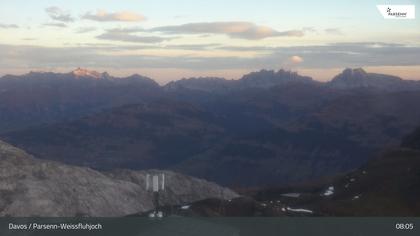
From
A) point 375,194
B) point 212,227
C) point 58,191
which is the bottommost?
point 375,194

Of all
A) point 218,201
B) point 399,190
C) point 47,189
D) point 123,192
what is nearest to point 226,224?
point 218,201

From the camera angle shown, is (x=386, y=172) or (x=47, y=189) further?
(x=386, y=172)

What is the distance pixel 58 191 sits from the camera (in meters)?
32.3

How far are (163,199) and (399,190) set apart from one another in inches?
1118

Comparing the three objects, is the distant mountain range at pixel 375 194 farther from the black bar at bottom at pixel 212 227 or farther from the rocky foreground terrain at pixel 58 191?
the rocky foreground terrain at pixel 58 191

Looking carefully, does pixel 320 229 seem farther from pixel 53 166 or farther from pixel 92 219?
pixel 53 166

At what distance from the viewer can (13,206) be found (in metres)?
29.0

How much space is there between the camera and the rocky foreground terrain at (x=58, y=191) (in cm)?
2956

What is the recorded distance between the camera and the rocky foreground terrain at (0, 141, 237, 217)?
29562 millimetres
